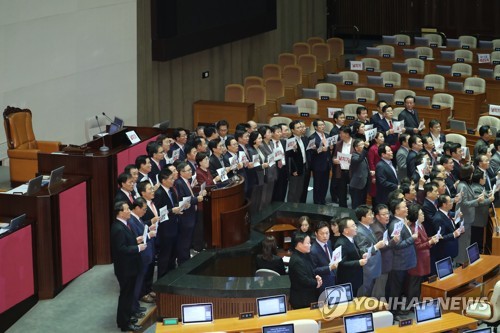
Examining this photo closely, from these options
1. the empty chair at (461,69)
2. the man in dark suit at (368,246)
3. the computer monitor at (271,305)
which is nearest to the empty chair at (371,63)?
the empty chair at (461,69)

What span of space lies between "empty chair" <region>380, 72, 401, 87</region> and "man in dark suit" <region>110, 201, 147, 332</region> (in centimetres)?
977

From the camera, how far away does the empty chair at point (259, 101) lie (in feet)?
61.1

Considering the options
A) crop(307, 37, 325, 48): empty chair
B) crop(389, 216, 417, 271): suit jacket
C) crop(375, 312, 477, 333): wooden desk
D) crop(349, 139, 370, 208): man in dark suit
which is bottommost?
crop(375, 312, 477, 333): wooden desk

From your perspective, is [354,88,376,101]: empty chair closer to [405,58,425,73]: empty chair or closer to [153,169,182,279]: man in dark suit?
[405,58,425,73]: empty chair

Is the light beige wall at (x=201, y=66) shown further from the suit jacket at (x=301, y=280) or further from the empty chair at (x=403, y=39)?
the suit jacket at (x=301, y=280)

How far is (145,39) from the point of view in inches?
676

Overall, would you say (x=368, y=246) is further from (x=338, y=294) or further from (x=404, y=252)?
(x=338, y=294)

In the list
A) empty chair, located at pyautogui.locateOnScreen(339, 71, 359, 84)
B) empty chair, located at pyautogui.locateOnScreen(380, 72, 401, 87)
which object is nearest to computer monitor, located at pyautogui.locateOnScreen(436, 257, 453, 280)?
empty chair, located at pyautogui.locateOnScreen(380, 72, 401, 87)

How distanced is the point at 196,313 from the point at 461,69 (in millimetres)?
11815

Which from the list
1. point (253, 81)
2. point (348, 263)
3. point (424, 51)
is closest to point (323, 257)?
point (348, 263)

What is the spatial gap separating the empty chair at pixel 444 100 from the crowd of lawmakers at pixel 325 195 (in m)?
2.02

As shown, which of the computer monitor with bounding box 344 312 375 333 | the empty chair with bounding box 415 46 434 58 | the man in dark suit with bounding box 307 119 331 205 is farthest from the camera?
the empty chair with bounding box 415 46 434 58

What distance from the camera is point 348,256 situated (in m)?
10.0

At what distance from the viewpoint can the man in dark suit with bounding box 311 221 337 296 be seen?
9852 millimetres
